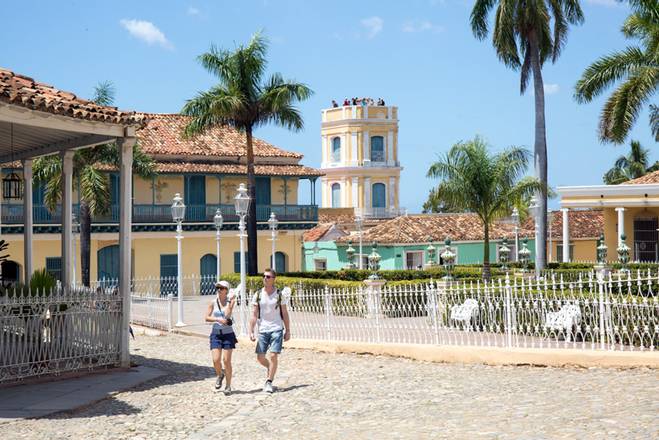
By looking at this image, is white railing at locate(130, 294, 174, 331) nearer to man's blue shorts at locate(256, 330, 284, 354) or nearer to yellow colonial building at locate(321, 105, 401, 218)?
man's blue shorts at locate(256, 330, 284, 354)

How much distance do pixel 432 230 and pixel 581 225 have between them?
9.30m

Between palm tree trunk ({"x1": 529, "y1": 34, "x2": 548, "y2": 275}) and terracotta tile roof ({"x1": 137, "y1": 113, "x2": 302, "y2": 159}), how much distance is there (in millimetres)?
15063

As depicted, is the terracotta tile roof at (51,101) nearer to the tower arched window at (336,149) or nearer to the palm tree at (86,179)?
the palm tree at (86,179)

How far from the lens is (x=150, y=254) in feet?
116

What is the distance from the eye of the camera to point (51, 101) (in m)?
11.4

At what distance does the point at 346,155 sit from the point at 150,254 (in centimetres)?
2759

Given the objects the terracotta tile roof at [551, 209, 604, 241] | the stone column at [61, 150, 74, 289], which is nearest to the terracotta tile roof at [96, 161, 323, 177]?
the terracotta tile roof at [551, 209, 604, 241]

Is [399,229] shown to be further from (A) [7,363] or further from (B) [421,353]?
(A) [7,363]

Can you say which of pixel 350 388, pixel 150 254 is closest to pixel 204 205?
pixel 150 254

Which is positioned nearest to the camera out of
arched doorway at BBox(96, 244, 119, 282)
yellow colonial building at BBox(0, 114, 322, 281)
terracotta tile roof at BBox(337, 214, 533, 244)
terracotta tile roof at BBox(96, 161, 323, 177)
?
yellow colonial building at BBox(0, 114, 322, 281)

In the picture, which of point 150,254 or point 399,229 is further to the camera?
point 399,229

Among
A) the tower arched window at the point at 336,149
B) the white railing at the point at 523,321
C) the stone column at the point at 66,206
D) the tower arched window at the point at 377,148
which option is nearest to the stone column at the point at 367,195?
the tower arched window at the point at 377,148

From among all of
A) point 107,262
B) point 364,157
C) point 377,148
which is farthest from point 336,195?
point 107,262

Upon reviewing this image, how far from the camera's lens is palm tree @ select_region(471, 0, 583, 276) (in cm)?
2658
